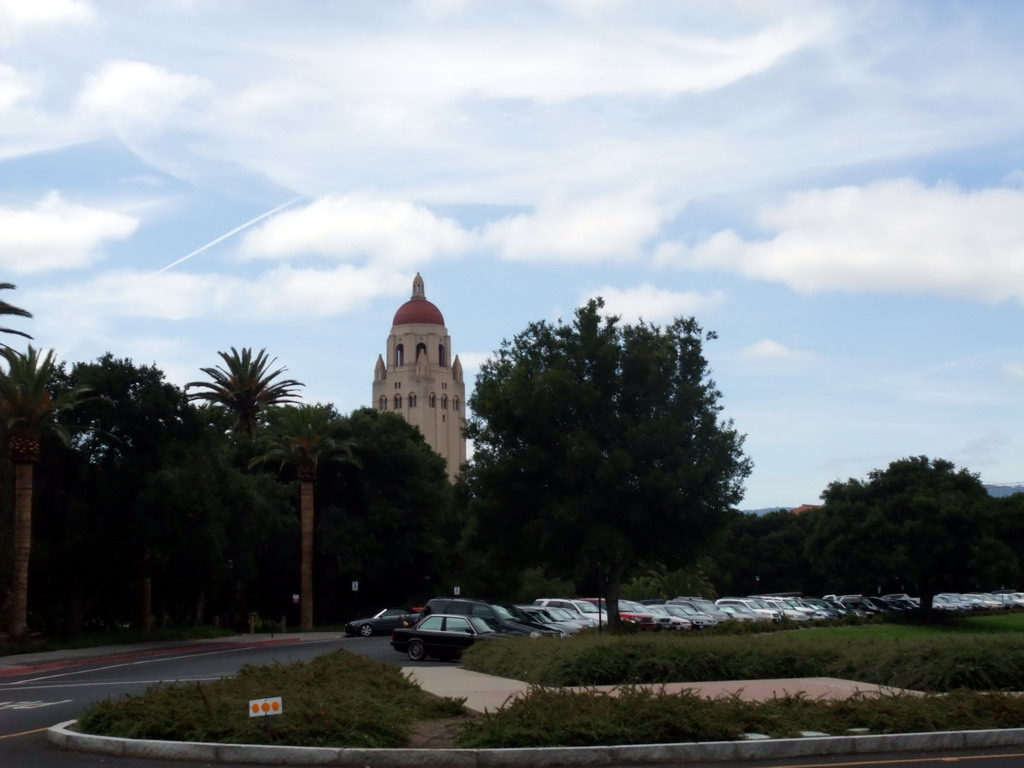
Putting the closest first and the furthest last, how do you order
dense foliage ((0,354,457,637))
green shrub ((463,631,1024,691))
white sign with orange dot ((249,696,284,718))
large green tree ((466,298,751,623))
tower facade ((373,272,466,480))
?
white sign with orange dot ((249,696,284,718)), green shrub ((463,631,1024,691)), large green tree ((466,298,751,623)), dense foliage ((0,354,457,637)), tower facade ((373,272,466,480))

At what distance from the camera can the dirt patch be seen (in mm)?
12773

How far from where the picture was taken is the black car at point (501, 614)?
29.6 metres

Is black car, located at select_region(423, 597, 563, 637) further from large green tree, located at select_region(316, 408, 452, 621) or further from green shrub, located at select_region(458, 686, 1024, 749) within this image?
large green tree, located at select_region(316, 408, 452, 621)

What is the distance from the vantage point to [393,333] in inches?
5709

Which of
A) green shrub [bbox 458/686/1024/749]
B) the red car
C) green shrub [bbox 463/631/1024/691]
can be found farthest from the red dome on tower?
green shrub [bbox 458/686/1024/749]

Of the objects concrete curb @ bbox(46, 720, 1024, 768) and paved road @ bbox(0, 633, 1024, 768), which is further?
paved road @ bbox(0, 633, 1024, 768)

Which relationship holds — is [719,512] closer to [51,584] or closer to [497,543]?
[497,543]

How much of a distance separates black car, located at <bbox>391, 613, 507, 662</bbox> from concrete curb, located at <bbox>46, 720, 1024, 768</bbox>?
15.2 m

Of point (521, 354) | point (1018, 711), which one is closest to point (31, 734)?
point (1018, 711)

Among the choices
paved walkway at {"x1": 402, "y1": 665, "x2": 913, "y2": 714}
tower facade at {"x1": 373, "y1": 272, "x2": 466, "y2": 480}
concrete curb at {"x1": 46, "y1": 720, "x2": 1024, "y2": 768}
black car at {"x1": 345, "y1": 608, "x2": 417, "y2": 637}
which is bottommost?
black car at {"x1": 345, "y1": 608, "x2": 417, "y2": 637}

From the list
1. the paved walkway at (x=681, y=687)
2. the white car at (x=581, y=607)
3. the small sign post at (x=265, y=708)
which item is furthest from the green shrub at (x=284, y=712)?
the white car at (x=581, y=607)

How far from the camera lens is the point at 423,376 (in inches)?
5556

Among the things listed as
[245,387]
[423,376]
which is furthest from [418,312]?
[245,387]

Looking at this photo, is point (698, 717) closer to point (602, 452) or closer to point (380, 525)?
point (602, 452)
